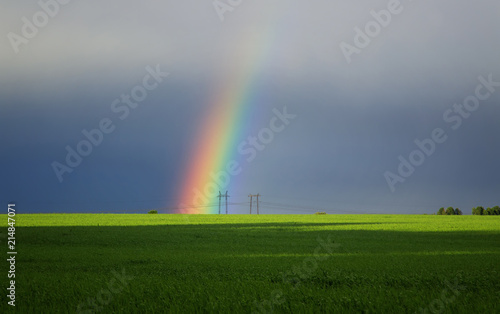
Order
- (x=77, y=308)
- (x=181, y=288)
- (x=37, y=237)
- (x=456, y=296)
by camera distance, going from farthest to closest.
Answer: (x=37, y=237)
(x=181, y=288)
(x=456, y=296)
(x=77, y=308)

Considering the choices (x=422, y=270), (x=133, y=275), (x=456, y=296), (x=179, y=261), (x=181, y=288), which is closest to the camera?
(x=456, y=296)

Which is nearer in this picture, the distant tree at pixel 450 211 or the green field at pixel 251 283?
the green field at pixel 251 283

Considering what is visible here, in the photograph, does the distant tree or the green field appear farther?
the distant tree

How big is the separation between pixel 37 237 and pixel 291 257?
760 inches

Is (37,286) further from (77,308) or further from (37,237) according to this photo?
(37,237)

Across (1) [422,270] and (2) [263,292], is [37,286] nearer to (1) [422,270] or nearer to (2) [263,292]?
(2) [263,292]

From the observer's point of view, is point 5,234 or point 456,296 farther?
point 5,234

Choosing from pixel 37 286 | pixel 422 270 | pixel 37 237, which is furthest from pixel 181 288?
pixel 37 237

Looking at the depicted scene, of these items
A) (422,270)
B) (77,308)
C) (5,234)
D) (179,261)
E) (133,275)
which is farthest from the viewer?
(5,234)

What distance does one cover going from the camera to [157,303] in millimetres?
10398

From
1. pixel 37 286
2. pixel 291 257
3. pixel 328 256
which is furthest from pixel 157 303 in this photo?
pixel 328 256

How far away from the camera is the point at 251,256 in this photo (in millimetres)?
21453

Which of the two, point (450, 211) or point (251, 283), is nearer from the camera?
point (251, 283)

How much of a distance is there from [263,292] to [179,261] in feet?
27.1
